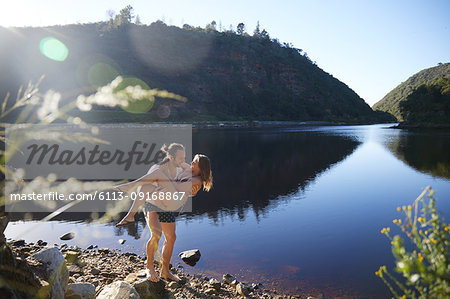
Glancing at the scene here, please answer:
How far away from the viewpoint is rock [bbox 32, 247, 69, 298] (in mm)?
3834

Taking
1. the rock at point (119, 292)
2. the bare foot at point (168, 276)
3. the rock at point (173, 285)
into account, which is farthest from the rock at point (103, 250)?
the rock at point (119, 292)

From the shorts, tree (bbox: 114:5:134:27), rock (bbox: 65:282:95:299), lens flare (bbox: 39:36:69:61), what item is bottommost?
rock (bbox: 65:282:95:299)

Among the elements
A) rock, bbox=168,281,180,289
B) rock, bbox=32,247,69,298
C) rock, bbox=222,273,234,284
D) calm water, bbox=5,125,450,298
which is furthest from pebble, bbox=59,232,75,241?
rock, bbox=32,247,69,298

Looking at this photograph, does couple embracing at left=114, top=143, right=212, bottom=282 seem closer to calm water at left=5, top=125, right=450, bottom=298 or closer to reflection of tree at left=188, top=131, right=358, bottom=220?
calm water at left=5, top=125, right=450, bottom=298

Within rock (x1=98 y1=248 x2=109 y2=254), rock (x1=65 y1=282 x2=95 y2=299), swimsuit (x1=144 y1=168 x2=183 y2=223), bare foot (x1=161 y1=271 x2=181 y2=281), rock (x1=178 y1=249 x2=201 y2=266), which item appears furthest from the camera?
rock (x1=98 y1=248 x2=109 y2=254)

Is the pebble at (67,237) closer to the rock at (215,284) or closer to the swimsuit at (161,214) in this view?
the rock at (215,284)

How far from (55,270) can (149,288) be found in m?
1.88

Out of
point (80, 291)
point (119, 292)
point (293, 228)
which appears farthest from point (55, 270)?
point (293, 228)

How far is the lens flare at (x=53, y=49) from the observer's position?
388 feet

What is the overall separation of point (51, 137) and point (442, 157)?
3574cm

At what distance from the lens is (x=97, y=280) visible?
6316mm

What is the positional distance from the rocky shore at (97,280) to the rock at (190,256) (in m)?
0.38

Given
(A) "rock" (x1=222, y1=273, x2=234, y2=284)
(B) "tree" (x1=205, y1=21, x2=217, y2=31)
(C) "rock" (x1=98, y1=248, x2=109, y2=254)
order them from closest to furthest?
(A) "rock" (x1=222, y1=273, x2=234, y2=284), (C) "rock" (x1=98, y1=248, x2=109, y2=254), (B) "tree" (x1=205, y1=21, x2=217, y2=31)

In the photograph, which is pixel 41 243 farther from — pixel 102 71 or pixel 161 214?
pixel 102 71
